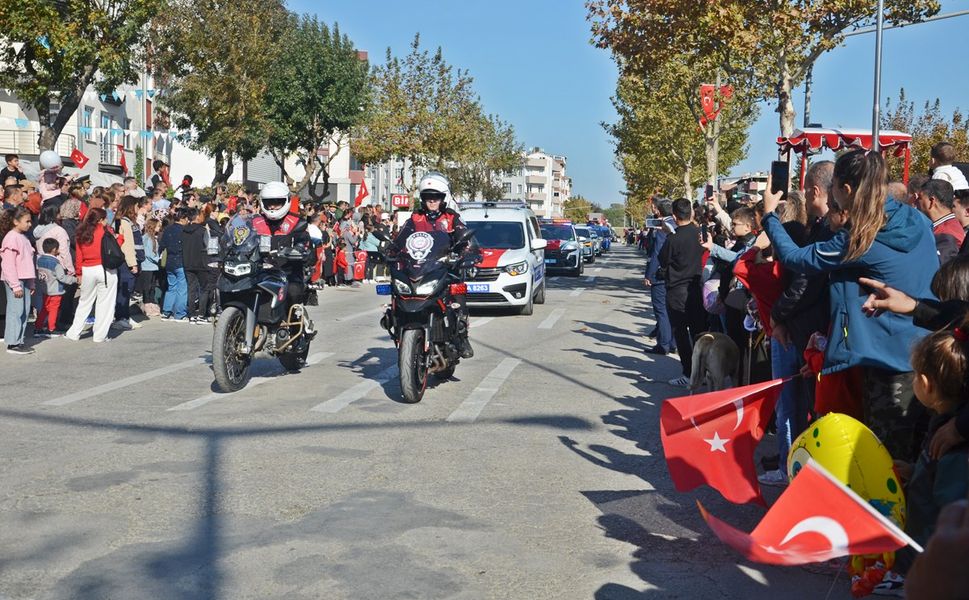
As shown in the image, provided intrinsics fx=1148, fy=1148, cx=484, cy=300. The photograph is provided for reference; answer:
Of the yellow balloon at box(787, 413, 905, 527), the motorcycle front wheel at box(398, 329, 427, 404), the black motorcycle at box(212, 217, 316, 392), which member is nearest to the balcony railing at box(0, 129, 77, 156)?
the black motorcycle at box(212, 217, 316, 392)

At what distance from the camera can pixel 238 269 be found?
10.4m

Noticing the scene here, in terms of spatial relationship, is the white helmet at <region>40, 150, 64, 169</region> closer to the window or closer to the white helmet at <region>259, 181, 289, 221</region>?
the white helmet at <region>259, 181, 289, 221</region>

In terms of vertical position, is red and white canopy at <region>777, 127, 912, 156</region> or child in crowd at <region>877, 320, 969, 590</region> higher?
red and white canopy at <region>777, 127, 912, 156</region>

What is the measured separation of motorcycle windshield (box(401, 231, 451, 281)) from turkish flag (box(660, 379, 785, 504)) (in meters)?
4.24

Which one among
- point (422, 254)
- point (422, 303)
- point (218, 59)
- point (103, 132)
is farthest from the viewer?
point (103, 132)

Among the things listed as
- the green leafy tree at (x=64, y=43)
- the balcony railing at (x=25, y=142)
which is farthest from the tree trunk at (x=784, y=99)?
the balcony railing at (x=25, y=142)

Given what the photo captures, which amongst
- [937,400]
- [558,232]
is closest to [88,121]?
[558,232]

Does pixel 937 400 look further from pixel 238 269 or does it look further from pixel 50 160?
pixel 50 160

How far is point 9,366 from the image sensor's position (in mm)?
11758

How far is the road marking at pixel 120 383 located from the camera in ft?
31.9

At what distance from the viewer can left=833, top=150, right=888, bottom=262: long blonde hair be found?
5410mm

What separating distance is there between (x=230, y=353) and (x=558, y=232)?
2910cm

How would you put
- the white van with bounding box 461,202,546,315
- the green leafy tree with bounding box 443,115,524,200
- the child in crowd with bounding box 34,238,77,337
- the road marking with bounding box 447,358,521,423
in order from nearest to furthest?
1. the road marking with bounding box 447,358,521,423
2. the child in crowd with bounding box 34,238,77,337
3. the white van with bounding box 461,202,546,315
4. the green leafy tree with bounding box 443,115,524,200

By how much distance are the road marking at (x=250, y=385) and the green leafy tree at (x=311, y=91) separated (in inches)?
1519
